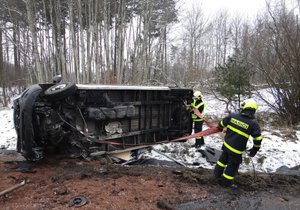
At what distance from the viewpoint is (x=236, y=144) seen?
182 inches

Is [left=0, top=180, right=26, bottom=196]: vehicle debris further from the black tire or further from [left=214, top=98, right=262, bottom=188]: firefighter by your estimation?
[left=214, top=98, right=262, bottom=188]: firefighter

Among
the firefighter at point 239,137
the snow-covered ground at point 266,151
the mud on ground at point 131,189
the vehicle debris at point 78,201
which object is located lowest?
the snow-covered ground at point 266,151

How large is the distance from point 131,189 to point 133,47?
1830 centimetres

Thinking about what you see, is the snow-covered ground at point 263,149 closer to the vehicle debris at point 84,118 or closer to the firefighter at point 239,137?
the vehicle debris at point 84,118

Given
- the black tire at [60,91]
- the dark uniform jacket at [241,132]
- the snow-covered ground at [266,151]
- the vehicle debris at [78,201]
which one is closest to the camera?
the vehicle debris at [78,201]

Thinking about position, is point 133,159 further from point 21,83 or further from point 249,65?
point 21,83

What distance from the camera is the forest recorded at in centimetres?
1134

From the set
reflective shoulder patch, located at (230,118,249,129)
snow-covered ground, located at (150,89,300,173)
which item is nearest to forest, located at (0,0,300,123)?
snow-covered ground, located at (150,89,300,173)

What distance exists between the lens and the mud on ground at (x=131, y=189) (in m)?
3.79

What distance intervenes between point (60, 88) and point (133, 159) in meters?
2.62

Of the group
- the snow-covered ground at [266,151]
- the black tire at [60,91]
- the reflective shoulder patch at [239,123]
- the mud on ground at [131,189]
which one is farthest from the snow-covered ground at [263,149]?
the black tire at [60,91]

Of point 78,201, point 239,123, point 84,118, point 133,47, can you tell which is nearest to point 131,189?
point 78,201

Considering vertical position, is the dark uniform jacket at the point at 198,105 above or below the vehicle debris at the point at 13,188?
above

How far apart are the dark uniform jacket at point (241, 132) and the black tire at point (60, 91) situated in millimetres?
2944
